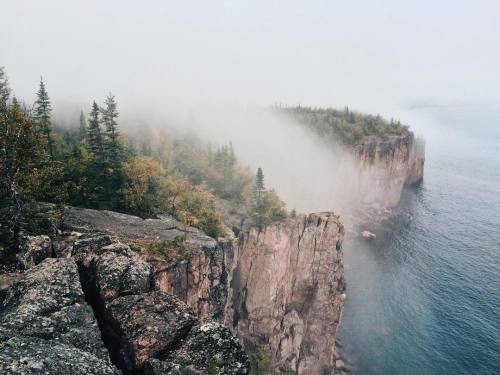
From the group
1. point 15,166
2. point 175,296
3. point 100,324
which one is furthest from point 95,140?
point 100,324

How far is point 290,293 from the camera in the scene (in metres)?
95.2

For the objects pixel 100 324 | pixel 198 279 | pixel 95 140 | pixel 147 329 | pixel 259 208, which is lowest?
pixel 198 279

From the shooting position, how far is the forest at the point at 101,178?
30938mm

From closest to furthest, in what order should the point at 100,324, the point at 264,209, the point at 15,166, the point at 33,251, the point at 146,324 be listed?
the point at 146,324, the point at 100,324, the point at 33,251, the point at 15,166, the point at 264,209

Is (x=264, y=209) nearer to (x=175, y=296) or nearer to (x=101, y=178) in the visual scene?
(x=101, y=178)

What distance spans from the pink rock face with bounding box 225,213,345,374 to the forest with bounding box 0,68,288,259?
25.3 feet

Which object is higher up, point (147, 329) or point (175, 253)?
point (147, 329)

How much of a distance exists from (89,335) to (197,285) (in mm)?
34530

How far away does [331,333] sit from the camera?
93.9 meters

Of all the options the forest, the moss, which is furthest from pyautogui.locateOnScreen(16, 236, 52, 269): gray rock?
the moss

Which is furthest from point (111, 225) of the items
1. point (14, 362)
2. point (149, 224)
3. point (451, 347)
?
point (451, 347)

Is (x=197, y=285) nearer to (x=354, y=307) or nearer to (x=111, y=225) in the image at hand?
(x=111, y=225)

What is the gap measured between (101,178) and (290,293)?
5701 centimetres

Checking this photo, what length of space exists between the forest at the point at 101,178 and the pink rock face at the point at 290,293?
770cm
